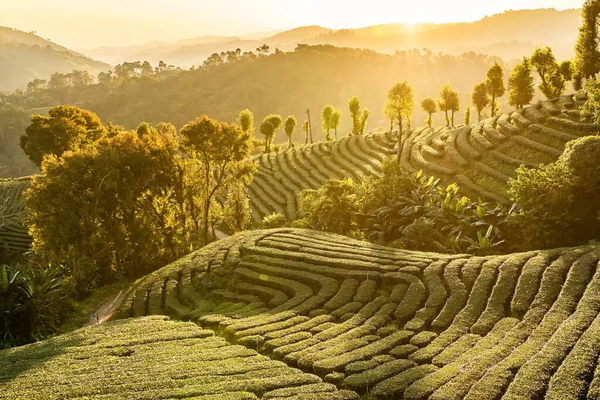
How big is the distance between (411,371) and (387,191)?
81.9ft

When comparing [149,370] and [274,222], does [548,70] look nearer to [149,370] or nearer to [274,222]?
[274,222]

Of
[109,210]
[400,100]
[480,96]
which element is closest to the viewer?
[109,210]

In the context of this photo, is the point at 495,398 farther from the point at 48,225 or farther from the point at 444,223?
the point at 48,225

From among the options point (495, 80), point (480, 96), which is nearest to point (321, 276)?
point (495, 80)

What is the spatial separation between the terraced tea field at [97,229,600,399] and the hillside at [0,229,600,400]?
0.20 feet

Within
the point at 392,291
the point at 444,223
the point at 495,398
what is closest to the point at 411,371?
the point at 495,398

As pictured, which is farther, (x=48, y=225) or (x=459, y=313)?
(x=48, y=225)

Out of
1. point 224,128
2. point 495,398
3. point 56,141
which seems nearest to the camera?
point 495,398

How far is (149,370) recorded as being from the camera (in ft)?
52.4

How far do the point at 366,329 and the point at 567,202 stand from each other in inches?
655

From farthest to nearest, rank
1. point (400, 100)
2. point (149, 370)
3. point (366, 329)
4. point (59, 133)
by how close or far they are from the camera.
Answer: point (59, 133) → point (400, 100) → point (366, 329) → point (149, 370)

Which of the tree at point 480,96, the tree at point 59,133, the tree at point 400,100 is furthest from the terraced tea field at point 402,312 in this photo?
the tree at point 480,96

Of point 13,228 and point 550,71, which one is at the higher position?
point 550,71

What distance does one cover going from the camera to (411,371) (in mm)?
15344
